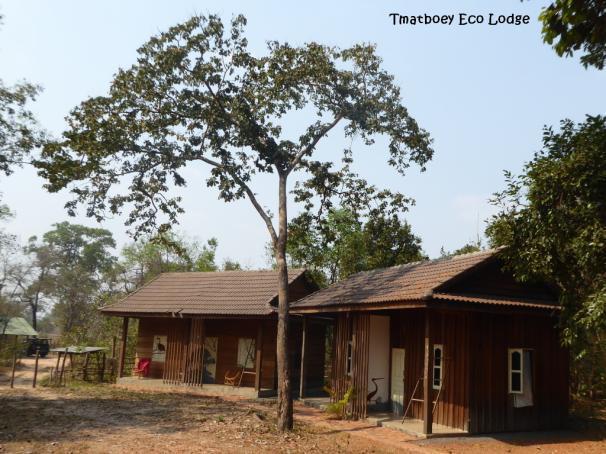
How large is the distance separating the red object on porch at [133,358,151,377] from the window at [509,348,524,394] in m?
15.8

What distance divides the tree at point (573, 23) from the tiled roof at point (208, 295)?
1429 cm

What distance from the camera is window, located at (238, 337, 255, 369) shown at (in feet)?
72.0

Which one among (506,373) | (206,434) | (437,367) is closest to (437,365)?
(437,367)

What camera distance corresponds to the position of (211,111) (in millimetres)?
16203

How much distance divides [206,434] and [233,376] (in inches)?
383

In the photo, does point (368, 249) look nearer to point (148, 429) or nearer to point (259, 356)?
point (259, 356)

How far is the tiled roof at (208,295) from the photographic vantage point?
69.2 ft

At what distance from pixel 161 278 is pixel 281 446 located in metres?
16.6

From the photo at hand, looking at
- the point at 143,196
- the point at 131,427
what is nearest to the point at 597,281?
the point at 131,427

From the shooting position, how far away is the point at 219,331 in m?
23.0

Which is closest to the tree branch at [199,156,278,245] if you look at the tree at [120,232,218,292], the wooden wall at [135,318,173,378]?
the wooden wall at [135,318,173,378]

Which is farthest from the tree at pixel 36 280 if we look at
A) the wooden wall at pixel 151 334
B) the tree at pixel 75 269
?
the wooden wall at pixel 151 334

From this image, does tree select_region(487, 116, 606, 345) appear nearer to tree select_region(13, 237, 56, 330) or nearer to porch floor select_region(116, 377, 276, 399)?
porch floor select_region(116, 377, 276, 399)

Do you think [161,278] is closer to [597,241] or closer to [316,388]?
[316,388]
